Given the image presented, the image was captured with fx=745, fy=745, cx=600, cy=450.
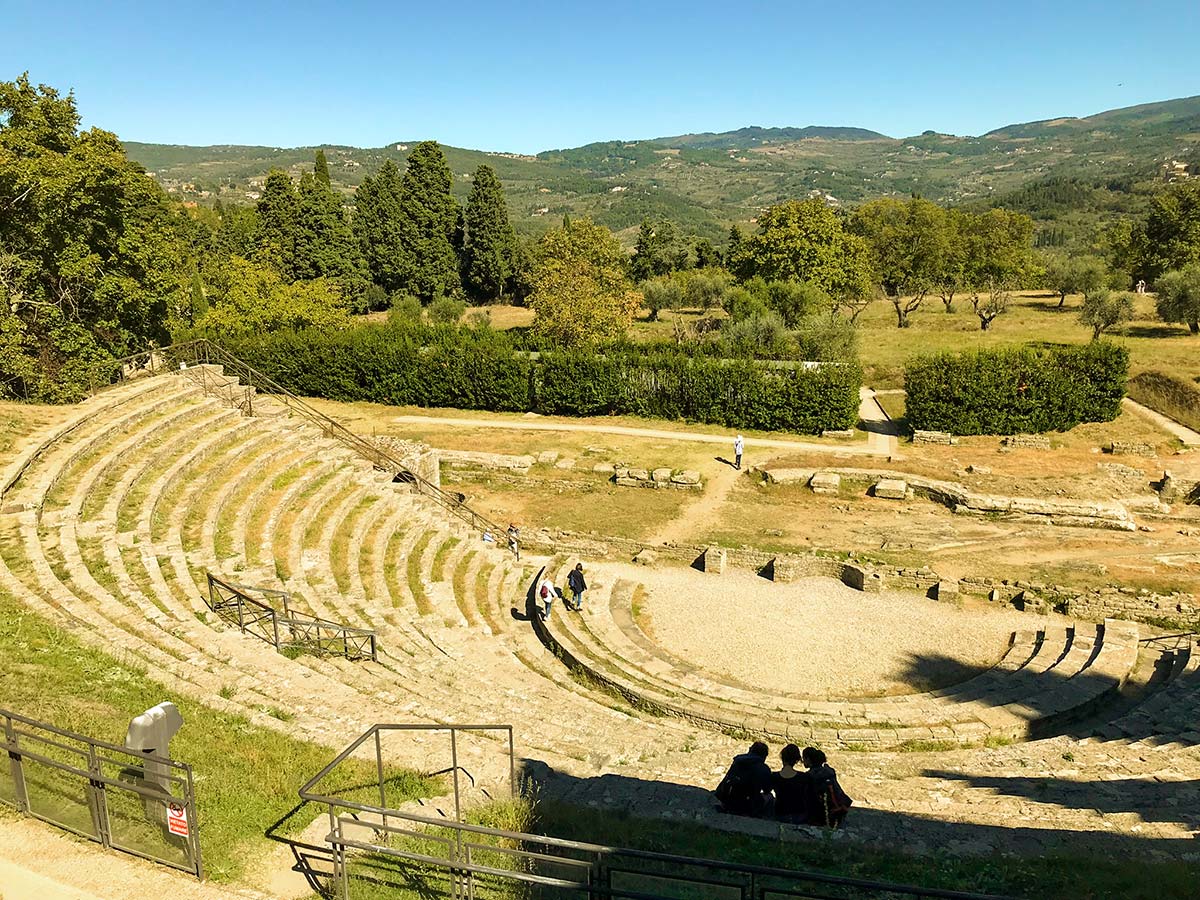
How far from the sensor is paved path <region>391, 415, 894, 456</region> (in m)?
32.4

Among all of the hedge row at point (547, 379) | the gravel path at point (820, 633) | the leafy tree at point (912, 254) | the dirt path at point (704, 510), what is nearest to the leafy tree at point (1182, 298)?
the leafy tree at point (912, 254)

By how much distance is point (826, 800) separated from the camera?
30.3 ft

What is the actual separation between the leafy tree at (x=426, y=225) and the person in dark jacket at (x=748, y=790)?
6204 cm

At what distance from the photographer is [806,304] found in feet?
160

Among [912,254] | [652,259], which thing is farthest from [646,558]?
[652,259]

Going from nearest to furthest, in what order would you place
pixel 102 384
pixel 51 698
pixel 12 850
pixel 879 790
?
pixel 12 850 < pixel 51 698 < pixel 879 790 < pixel 102 384

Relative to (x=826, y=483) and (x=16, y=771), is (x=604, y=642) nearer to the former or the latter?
(x=16, y=771)

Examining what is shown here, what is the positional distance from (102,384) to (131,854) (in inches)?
942

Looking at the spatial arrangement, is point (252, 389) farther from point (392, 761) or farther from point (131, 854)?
point (131, 854)

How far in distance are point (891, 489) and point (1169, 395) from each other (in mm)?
18196

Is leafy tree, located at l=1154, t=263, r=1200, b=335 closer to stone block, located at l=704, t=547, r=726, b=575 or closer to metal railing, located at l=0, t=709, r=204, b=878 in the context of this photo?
stone block, located at l=704, t=547, r=726, b=575

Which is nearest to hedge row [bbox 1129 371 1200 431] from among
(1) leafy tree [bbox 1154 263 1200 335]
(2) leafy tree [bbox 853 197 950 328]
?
(1) leafy tree [bbox 1154 263 1200 335]

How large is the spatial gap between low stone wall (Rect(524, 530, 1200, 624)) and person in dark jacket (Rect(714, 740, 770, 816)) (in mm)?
11635

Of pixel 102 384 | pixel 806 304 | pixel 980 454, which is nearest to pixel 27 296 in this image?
pixel 102 384
